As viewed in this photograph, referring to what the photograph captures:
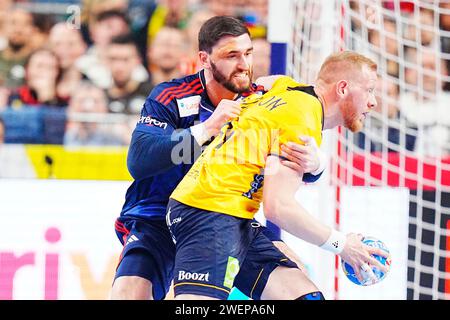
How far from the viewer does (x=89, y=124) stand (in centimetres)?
784

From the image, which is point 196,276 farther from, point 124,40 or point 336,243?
point 124,40

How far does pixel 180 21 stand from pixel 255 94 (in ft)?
14.9

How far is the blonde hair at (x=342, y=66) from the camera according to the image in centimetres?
384

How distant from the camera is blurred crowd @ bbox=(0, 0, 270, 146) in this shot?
823 cm

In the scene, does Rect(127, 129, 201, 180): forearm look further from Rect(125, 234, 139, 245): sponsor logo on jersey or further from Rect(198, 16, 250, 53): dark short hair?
Rect(198, 16, 250, 53): dark short hair

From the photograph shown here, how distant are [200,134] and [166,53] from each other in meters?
4.65

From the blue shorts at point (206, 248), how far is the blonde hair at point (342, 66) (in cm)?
75

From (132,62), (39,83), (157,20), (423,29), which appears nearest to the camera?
(423,29)

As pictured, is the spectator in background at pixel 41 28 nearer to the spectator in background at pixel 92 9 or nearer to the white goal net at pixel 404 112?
the spectator in background at pixel 92 9

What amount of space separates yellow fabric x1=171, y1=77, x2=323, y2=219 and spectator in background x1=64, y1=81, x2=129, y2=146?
4.09 meters

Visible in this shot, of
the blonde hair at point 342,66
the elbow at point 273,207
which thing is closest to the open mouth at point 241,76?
the blonde hair at point 342,66

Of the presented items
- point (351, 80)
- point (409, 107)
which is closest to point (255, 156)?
point (351, 80)

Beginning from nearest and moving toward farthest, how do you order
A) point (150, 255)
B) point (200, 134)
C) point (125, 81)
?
point (200, 134) < point (150, 255) < point (125, 81)

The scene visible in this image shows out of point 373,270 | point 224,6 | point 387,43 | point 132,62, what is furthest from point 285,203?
point 224,6
